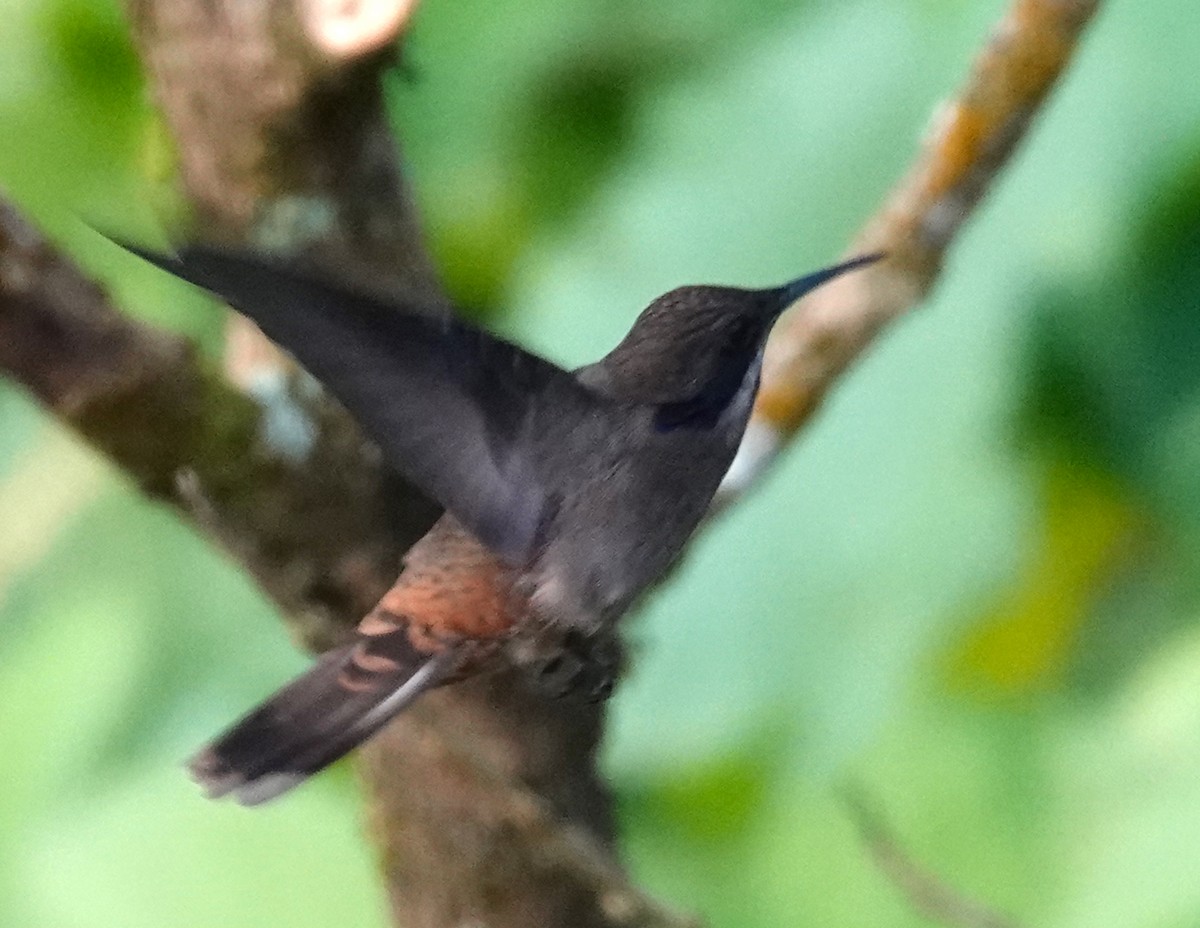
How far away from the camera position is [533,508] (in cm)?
64

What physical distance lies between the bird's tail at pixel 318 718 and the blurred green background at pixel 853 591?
0.53m

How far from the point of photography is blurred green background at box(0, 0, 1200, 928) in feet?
3.94

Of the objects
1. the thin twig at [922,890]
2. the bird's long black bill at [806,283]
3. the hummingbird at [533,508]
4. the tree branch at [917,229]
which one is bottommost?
the thin twig at [922,890]

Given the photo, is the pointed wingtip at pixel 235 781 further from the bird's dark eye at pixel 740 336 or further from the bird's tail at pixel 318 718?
the bird's dark eye at pixel 740 336

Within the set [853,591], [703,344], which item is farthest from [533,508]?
[853,591]

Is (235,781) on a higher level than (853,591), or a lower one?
lower

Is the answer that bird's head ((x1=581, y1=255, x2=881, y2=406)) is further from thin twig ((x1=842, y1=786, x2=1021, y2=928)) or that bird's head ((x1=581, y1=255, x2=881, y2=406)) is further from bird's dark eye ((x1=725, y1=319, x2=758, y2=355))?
thin twig ((x1=842, y1=786, x2=1021, y2=928))

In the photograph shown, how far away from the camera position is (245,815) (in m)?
1.25

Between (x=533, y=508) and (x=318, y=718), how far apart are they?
14 cm

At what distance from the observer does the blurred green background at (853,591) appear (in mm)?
1200

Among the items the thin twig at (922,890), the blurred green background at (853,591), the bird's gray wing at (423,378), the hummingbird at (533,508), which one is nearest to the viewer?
the bird's gray wing at (423,378)

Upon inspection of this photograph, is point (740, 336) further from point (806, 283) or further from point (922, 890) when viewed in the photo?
point (922, 890)

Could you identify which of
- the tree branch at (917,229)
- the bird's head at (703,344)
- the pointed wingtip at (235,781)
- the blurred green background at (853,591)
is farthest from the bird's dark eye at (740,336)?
the blurred green background at (853,591)

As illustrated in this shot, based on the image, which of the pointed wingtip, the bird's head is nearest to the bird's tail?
the pointed wingtip
